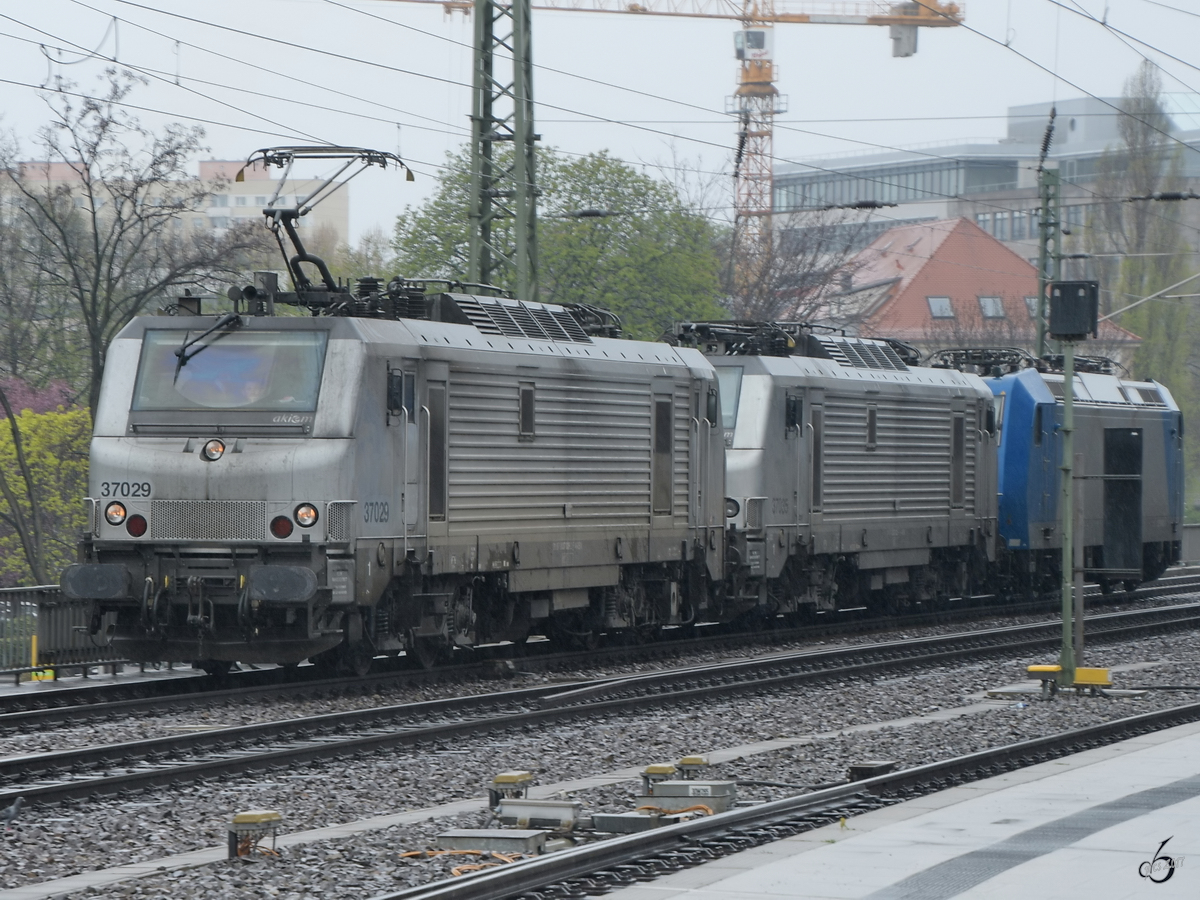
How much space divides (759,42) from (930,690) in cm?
9345

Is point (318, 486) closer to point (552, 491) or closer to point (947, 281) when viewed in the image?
point (552, 491)

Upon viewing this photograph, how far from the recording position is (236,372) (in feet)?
52.7

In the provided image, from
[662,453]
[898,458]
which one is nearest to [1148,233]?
[898,458]

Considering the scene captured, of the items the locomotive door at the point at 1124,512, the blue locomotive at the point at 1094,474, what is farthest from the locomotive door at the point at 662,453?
the locomotive door at the point at 1124,512

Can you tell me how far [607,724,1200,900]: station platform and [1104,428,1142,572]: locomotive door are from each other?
19914mm

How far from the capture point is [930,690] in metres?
17.3

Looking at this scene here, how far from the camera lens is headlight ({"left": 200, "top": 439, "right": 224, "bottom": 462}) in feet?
51.9

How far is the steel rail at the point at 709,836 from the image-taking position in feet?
25.8

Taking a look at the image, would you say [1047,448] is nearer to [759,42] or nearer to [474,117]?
[474,117]

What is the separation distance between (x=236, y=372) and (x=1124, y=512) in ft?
61.2

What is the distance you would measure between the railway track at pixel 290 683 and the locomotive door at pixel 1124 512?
8.22 meters

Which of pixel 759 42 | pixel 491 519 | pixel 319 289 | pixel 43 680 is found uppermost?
pixel 759 42

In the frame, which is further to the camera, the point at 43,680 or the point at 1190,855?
the point at 43,680

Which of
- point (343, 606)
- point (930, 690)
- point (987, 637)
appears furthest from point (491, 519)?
point (987, 637)
